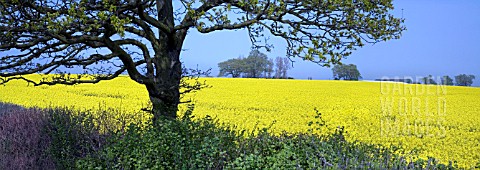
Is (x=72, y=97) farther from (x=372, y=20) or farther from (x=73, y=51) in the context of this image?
(x=372, y=20)

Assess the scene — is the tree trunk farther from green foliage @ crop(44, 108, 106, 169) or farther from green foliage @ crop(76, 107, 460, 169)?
green foliage @ crop(76, 107, 460, 169)

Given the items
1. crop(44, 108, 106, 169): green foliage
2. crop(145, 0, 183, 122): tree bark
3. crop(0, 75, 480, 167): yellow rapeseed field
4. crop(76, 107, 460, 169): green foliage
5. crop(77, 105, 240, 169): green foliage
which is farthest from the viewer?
crop(0, 75, 480, 167): yellow rapeseed field

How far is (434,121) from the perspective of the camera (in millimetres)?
16219

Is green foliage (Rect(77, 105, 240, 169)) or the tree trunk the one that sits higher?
the tree trunk

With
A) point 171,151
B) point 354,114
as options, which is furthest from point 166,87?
point 354,114

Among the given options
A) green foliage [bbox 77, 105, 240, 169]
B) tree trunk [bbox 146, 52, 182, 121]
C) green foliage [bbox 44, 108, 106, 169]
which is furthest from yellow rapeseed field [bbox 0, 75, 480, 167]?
green foliage [bbox 77, 105, 240, 169]

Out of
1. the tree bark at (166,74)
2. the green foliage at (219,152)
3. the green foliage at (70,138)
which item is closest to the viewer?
the green foliage at (219,152)

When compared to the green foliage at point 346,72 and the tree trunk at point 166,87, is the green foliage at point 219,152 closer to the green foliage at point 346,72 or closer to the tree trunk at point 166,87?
the tree trunk at point 166,87

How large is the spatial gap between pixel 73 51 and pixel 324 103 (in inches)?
544

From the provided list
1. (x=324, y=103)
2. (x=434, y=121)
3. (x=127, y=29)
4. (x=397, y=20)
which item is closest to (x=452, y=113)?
(x=434, y=121)

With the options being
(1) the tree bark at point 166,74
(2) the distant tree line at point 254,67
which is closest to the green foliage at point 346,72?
(2) the distant tree line at point 254,67

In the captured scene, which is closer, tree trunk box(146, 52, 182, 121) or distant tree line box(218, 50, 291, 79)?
tree trunk box(146, 52, 182, 121)

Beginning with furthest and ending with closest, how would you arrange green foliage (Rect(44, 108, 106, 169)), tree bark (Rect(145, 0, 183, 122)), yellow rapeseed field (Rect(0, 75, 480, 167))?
yellow rapeseed field (Rect(0, 75, 480, 167)) < tree bark (Rect(145, 0, 183, 122)) < green foliage (Rect(44, 108, 106, 169))

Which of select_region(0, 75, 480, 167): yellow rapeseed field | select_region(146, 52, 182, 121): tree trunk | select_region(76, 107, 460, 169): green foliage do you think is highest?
select_region(146, 52, 182, 121): tree trunk
